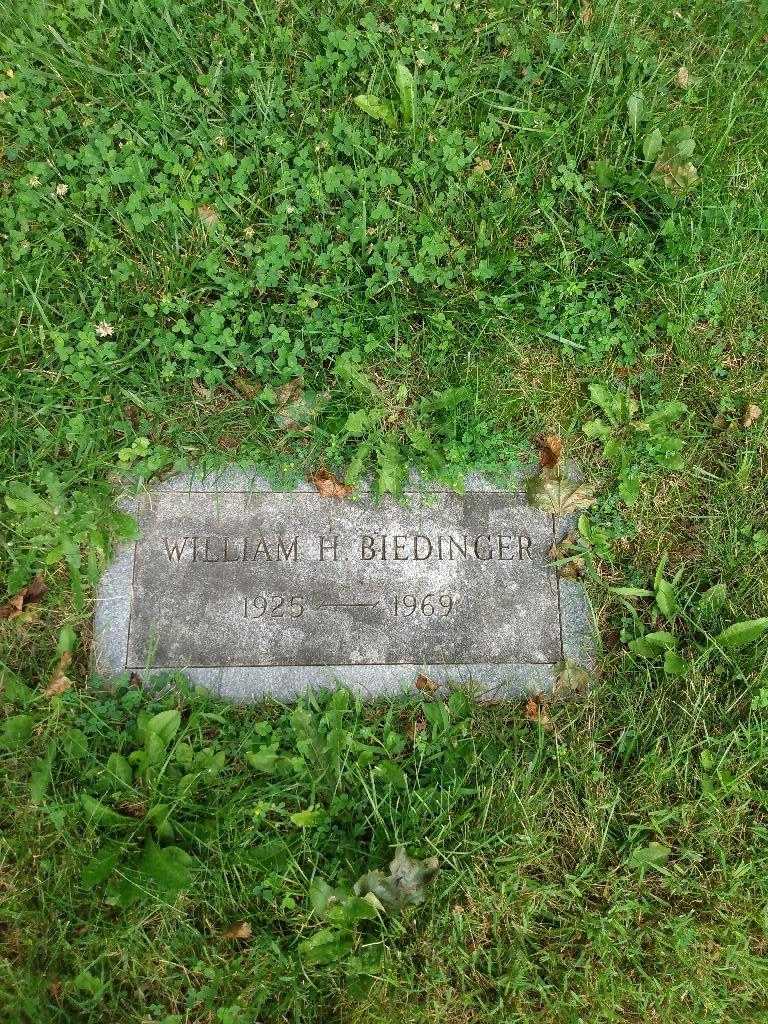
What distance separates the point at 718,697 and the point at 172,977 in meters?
2.12

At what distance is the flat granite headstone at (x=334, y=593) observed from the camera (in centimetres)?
258

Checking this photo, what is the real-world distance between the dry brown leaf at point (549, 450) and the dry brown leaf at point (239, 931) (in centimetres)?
193

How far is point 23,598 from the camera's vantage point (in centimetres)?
265

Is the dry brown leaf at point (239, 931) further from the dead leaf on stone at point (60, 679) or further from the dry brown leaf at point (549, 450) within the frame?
the dry brown leaf at point (549, 450)

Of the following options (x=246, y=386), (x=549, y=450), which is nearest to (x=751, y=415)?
(x=549, y=450)

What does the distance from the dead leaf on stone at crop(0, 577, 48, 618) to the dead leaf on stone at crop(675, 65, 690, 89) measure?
3.33 m

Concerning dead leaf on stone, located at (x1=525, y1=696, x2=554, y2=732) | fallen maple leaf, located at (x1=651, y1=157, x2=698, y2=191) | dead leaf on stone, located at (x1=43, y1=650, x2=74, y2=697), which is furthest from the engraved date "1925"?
fallen maple leaf, located at (x1=651, y1=157, x2=698, y2=191)

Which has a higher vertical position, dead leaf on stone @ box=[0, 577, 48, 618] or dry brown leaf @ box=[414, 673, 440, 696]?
dead leaf on stone @ box=[0, 577, 48, 618]

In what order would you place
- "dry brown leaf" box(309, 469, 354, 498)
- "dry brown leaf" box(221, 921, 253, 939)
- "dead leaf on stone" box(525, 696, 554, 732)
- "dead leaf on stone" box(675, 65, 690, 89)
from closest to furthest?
"dry brown leaf" box(221, 921, 253, 939) → "dead leaf on stone" box(525, 696, 554, 732) → "dry brown leaf" box(309, 469, 354, 498) → "dead leaf on stone" box(675, 65, 690, 89)

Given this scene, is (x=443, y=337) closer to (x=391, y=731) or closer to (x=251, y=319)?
(x=251, y=319)

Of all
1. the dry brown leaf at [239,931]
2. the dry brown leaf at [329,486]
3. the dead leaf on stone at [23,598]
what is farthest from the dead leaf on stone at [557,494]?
the dead leaf on stone at [23,598]

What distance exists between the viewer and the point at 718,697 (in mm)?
2596

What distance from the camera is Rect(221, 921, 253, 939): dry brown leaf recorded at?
91.4 inches

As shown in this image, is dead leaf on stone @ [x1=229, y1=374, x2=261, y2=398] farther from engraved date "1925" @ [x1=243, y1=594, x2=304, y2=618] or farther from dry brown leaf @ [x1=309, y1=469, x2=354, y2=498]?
engraved date "1925" @ [x1=243, y1=594, x2=304, y2=618]
